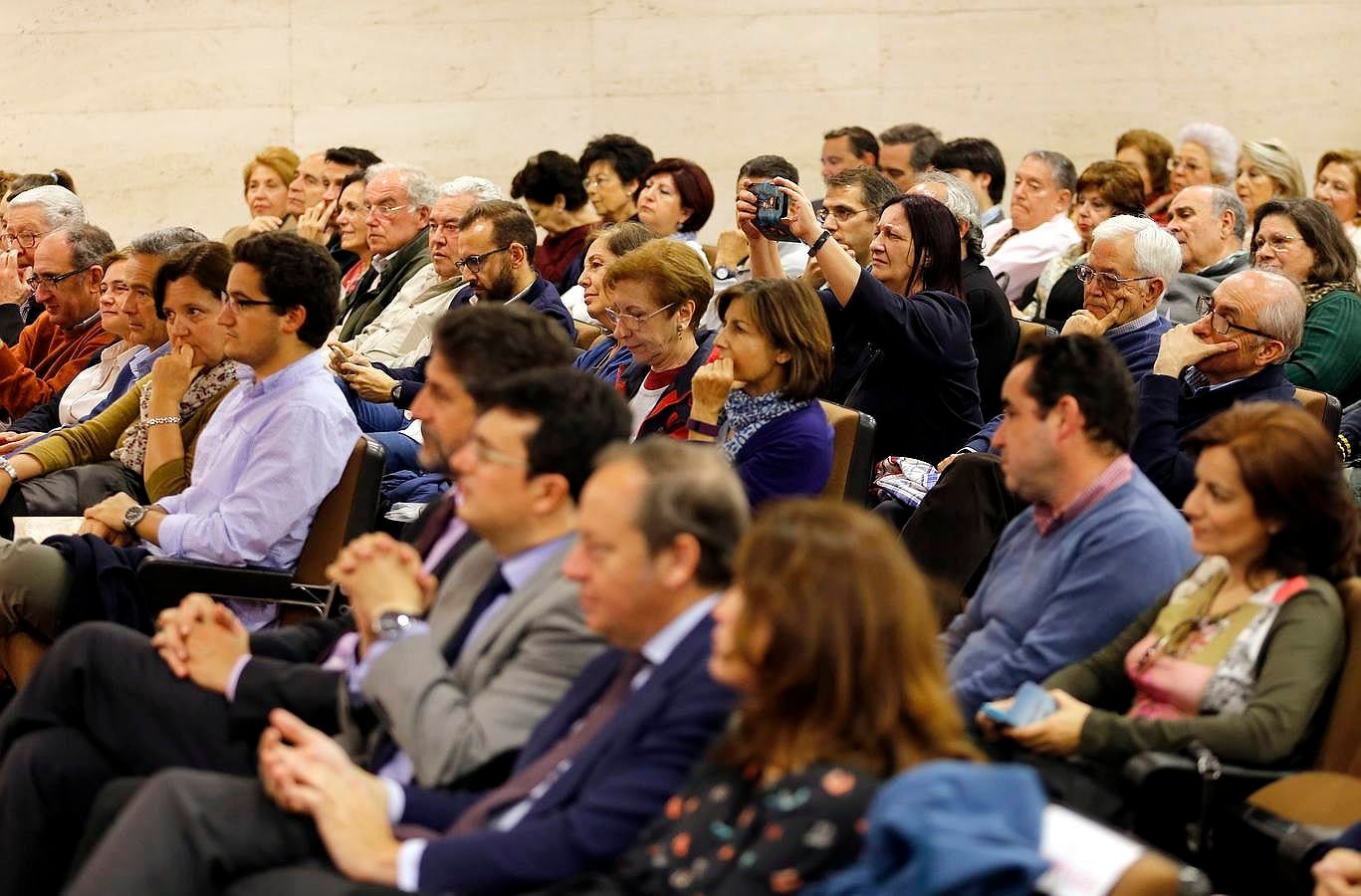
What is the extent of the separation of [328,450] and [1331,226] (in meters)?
3.03

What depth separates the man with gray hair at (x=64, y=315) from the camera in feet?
17.4

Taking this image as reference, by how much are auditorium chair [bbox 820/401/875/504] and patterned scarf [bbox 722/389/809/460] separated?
10 cm

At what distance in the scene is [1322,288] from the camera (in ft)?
16.0

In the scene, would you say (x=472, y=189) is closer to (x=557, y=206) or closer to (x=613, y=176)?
(x=557, y=206)

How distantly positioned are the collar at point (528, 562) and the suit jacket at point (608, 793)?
0.36 meters

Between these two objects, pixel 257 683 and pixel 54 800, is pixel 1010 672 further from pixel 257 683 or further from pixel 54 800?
pixel 54 800

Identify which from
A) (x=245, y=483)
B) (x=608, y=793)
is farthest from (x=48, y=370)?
(x=608, y=793)

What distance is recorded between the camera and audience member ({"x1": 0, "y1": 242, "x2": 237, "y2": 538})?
385 centimetres

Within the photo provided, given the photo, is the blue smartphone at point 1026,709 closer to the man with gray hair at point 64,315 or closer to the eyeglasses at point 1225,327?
the eyeglasses at point 1225,327

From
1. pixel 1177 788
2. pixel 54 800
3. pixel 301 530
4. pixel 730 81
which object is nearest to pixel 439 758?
pixel 54 800

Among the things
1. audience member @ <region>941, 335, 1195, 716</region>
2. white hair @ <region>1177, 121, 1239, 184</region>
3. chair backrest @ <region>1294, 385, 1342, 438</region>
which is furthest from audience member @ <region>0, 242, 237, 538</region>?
white hair @ <region>1177, 121, 1239, 184</region>

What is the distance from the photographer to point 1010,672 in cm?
272

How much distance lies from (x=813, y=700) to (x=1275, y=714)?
93 centimetres

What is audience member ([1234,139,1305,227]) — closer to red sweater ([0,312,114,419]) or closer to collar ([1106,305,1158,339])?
collar ([1106,305,1158,339])
